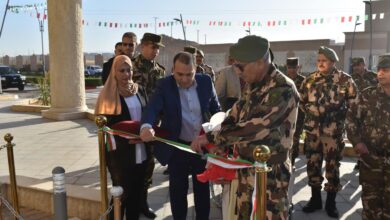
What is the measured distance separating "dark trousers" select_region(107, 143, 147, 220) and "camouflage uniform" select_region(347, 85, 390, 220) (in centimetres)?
203

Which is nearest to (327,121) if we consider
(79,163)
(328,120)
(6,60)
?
(328,120)

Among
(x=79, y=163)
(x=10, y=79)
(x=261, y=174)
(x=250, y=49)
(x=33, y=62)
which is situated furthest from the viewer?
(x=33, y=62)

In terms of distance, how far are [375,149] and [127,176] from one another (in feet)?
7.33

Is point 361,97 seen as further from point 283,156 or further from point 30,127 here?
point 30,127

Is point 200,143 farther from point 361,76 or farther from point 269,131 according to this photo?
point 361,76

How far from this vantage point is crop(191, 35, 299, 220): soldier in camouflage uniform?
2232 mm

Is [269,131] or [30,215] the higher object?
[269,131]

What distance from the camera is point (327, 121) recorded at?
420 cm

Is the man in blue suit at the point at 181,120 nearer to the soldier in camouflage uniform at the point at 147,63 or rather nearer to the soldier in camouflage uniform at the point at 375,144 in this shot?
the soldier in camouflage uniform at the point at 147,63

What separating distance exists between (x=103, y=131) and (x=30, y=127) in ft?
24.1

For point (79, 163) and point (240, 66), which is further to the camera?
point (79, 163)

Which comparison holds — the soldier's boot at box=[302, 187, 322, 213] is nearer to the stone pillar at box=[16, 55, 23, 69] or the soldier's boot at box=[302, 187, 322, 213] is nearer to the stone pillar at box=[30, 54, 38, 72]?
the stone pillar at box=[30, 54, 38, 72]

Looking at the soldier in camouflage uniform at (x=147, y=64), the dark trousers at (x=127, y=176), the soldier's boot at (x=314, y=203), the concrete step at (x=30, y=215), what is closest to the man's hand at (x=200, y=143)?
the dark trousers at (x=127, y=176)

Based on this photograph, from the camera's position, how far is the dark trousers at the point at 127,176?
3.33m
